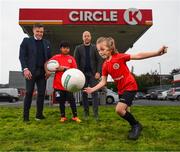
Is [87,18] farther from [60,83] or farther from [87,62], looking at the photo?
[60,83]

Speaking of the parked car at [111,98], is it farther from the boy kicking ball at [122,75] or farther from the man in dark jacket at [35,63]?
the boy kicking ball at [122,75]

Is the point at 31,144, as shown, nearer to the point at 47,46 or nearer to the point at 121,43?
the point at 47,46

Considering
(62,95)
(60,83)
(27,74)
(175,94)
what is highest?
(175,94)

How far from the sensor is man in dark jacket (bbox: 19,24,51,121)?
6341 millimetres

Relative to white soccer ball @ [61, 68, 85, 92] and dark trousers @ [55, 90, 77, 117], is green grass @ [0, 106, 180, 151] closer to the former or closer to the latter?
white soccer ball @ [61, 68, 85, 92]

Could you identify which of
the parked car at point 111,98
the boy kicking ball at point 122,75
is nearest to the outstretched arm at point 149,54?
the boy kicking ball at point 122,75

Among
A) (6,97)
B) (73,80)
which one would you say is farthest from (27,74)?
(6,97)

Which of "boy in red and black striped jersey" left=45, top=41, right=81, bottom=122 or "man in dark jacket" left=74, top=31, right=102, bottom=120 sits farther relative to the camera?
"man in dark jacket" left=74, top=31, right=102, bottom=120

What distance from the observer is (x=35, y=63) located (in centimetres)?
640

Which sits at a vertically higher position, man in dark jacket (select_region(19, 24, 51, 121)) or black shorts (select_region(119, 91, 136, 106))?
man in dark jacket (select_region(19, 24, 51, 121))

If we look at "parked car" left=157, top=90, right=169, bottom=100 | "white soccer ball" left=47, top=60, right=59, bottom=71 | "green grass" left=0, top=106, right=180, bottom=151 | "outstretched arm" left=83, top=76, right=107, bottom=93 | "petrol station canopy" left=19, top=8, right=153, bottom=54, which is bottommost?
Answer: "green grass" left=0, top=106, right=180, bottom=151

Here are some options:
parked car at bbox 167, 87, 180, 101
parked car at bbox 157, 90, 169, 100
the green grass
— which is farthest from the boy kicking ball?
parked car at bbox 157, 90, 169, 100

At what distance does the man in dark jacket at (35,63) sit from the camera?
20.8 feet

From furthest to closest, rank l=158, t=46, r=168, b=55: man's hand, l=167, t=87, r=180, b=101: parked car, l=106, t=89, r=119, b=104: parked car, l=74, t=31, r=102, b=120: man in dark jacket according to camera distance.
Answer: l=167, t=87, r=180, b=101: parked car
l=106, t=89, r=119, b=104: parked car
l=74, t=31, r=102, b=120: man in dark jacket
l=158, t=46, r=168, b=55: man's hand
